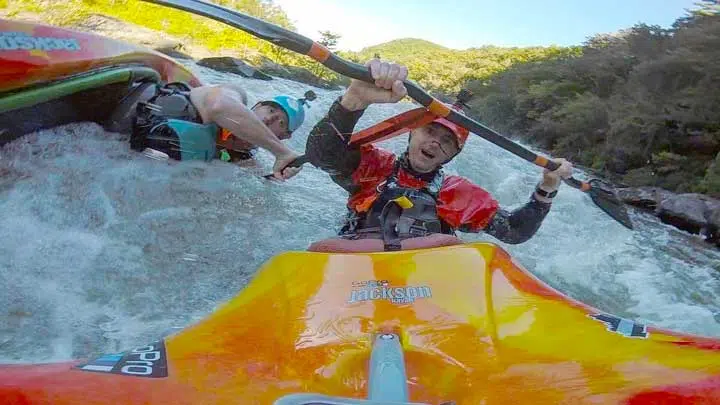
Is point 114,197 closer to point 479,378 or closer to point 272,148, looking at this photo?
point 272,148

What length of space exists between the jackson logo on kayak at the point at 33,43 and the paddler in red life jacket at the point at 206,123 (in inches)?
18.3

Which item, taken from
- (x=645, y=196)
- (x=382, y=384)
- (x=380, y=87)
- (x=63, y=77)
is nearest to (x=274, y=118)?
(x=63, y=77)

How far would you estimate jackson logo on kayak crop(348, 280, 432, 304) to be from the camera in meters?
1.78

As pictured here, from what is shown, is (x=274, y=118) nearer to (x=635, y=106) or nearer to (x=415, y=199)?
(x=415, y=199)

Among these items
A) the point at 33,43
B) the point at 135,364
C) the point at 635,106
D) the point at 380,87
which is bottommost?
the point at 135,364

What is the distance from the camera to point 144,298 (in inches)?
95.8

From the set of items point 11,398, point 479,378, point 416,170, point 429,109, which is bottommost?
point 11,398

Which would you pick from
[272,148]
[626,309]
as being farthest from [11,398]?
[626,309]

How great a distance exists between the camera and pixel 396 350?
1.43m

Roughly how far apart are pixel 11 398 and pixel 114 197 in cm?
223

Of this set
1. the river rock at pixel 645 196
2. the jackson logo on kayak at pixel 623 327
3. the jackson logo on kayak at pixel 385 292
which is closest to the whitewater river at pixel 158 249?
the jackson logo on kayak at pixel 385 292

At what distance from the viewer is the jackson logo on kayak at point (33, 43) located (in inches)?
119

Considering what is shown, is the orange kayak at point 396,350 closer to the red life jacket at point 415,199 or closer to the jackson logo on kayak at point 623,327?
the jackson logo on kayak at point 623,327

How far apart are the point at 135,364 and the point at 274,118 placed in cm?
256
